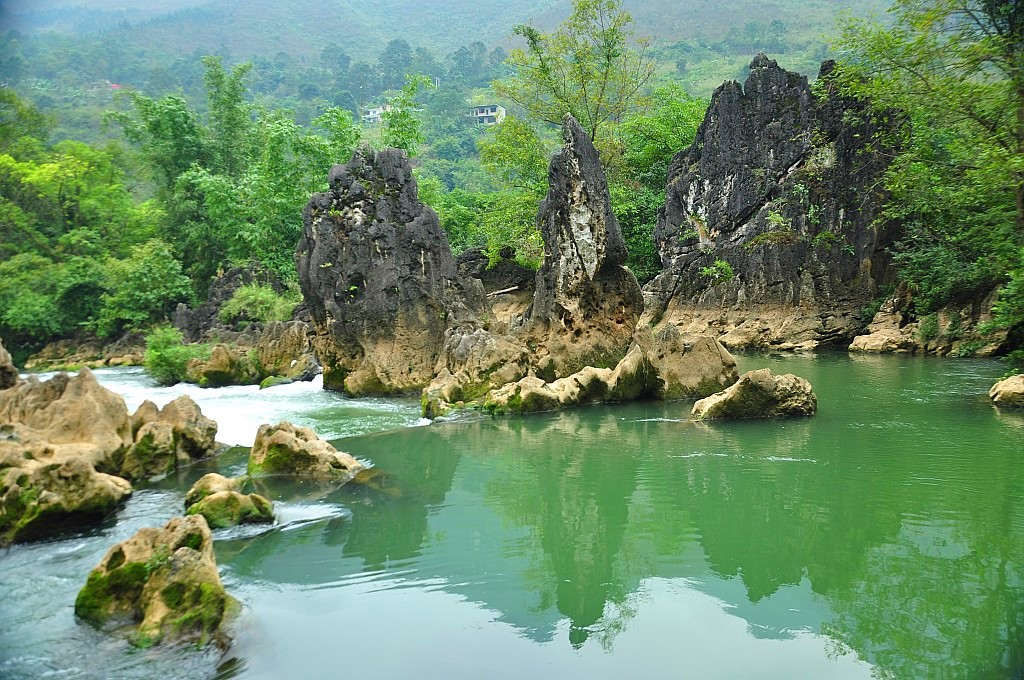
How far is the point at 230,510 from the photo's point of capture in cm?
703

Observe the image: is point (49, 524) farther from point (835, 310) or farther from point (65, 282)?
point (65, 282)

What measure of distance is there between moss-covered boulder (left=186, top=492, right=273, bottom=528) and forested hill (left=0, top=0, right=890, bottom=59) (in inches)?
2784

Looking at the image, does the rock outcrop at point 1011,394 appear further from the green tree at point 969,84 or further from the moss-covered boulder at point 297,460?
the moss-covered boulder at point 297,460

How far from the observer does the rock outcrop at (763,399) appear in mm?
10984

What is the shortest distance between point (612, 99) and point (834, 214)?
9.46 meters

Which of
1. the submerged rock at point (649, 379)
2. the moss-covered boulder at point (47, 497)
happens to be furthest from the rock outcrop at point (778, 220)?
the moss-covered boulder at point (47, 497)

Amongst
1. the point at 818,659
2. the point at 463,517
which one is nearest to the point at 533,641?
the point at 818,659

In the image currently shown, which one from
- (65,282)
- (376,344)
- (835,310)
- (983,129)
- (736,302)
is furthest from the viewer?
(65,282)

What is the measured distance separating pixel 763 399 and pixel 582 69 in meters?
19.3

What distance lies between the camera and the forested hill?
97.4 metres

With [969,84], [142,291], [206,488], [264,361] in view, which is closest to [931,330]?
[969,84]

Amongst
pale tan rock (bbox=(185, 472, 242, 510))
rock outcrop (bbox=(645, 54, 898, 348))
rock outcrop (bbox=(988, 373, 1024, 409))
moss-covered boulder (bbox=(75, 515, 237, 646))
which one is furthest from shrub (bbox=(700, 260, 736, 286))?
moss-covered boulder (bbox=(75, 515, 237, 646))

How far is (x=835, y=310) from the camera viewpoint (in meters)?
22.3

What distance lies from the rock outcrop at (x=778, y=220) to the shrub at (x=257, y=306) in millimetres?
12544
